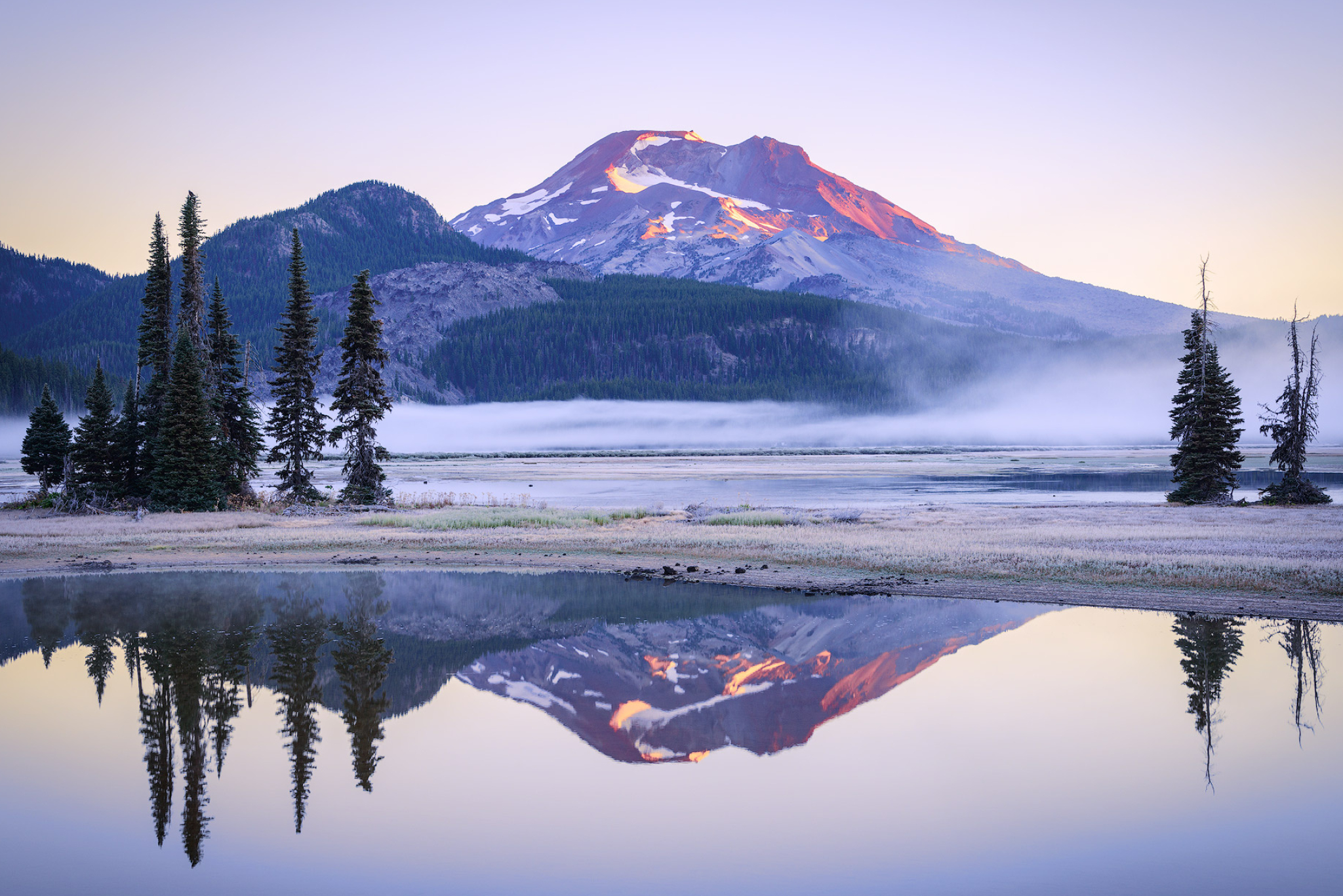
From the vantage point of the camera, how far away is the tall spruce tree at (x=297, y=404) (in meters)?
53.9

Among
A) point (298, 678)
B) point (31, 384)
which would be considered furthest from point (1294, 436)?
point (31, 384)

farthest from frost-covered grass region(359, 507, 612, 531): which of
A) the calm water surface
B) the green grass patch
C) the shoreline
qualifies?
the calm water surface

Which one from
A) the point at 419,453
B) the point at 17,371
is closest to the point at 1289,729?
the point at 419,453

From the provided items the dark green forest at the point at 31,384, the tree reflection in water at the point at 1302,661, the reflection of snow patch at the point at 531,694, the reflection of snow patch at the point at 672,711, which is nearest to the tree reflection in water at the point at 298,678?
the reflection of snow patch at the point at 531,694

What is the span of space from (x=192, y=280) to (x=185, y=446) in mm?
10782

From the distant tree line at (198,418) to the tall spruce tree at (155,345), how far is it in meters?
0.08

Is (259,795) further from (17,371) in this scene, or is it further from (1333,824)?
(17,371)

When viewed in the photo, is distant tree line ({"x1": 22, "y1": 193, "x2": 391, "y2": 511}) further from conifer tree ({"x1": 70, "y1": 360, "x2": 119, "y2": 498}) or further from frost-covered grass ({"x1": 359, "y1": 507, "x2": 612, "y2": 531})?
frost-covered grass ({"x1": 359, "y1": 507, "x2": 612, "y2": 531})

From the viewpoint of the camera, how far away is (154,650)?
19.3 meters

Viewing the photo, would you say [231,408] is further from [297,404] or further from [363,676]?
[363,676]

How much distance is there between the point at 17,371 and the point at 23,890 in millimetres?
216010

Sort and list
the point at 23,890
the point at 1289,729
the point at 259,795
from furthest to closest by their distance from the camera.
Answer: the point at 1289,729 < the point at 259,795 < the point at 23,890

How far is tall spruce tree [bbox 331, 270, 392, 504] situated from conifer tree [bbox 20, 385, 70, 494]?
16.9 metres

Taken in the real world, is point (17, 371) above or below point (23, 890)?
above
